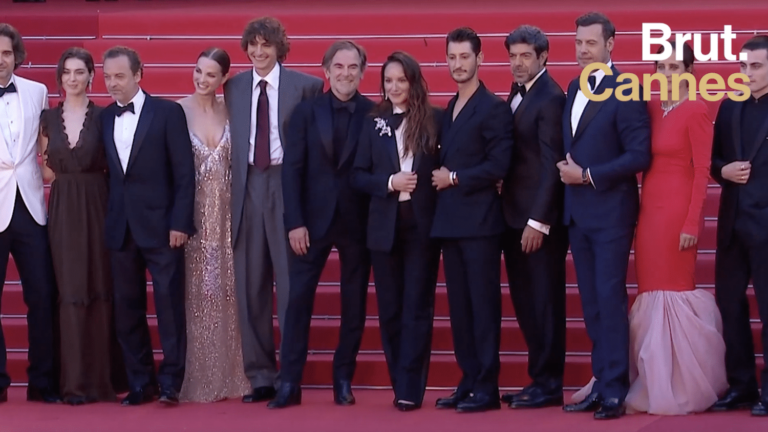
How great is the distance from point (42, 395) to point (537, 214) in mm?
2491

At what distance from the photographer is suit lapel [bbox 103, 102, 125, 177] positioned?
18.5 ft

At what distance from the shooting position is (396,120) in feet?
17.7

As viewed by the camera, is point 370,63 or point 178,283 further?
point 370,63

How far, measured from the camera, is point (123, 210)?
5609 mm

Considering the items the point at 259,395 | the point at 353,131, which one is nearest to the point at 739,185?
the point at 353,131

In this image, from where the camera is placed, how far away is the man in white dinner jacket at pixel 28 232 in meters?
5.73

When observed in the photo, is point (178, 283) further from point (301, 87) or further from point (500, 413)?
point (500, 413)

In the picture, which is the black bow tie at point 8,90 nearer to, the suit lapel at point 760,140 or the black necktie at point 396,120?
the black necktie at point 396,120

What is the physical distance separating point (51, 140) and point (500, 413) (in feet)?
7.99

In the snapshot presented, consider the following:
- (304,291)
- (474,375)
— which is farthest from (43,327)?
(474,375)

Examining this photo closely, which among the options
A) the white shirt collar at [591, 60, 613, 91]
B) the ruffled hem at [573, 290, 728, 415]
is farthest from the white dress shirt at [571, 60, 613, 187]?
the ruffled hem at [573, 290, 728, 415]

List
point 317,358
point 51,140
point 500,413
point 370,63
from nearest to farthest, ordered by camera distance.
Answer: point 500,413
point 51,140
point 317,358
point 370,63

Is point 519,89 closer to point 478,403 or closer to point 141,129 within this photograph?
point 478,403

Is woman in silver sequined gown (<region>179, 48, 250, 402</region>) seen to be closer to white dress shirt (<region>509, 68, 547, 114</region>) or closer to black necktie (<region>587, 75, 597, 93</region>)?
white dress shirt (<region>509, 68, 547, 114</region>)
